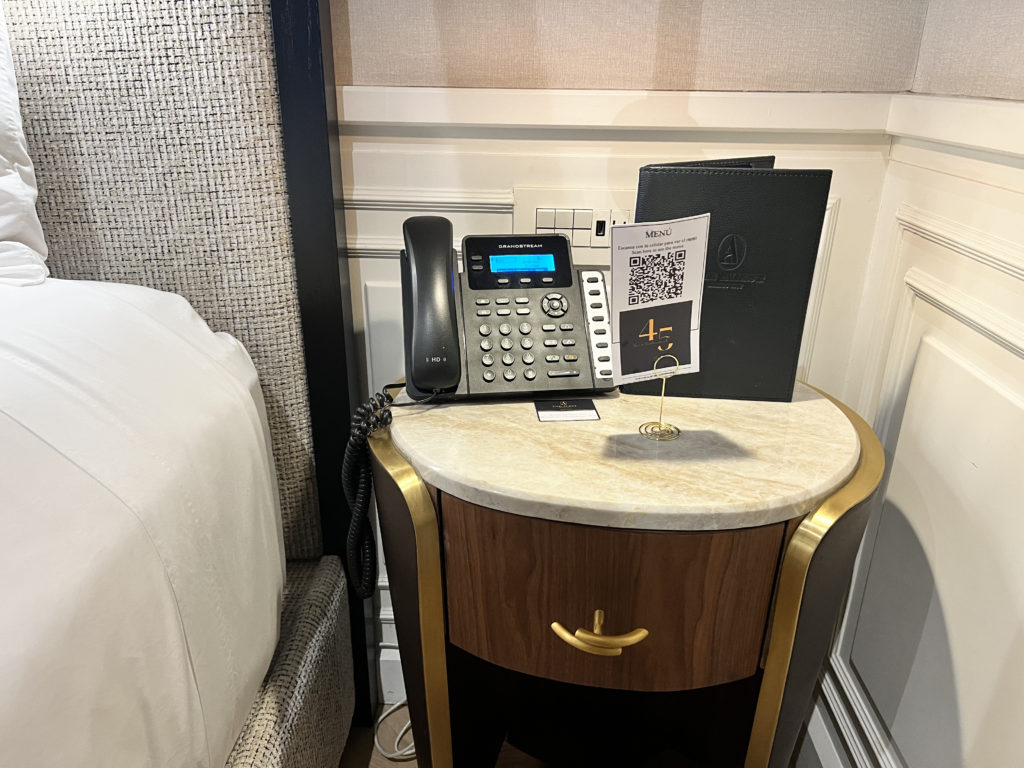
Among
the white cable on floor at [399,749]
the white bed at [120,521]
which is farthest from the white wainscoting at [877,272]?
the white cable on floor at [399,749]

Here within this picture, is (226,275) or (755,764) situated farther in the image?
(226,275)

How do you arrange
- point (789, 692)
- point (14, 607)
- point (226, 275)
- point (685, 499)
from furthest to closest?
point (226, 275), point (789, 692), point (685, 499), point (14, 607)

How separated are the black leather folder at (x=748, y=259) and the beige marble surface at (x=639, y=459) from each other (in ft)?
0.10

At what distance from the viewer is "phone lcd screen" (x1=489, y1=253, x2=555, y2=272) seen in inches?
33.8

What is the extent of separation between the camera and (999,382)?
0.77 meters

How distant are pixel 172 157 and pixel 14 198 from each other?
0.18 metres

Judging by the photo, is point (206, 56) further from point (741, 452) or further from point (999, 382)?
point (999, 382)

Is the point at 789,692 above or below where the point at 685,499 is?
below

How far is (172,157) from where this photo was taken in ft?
Answer: 3.02

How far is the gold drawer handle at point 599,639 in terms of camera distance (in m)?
0.68

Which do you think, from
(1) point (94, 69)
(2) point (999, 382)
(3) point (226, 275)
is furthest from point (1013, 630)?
(1) point (94, 69)

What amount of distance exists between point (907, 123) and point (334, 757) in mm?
1131

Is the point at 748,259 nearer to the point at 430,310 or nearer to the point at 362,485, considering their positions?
the point at 430,310

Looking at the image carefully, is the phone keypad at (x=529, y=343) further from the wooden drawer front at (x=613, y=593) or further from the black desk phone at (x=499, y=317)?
the wooden drawer front at (x=613, y=593)
